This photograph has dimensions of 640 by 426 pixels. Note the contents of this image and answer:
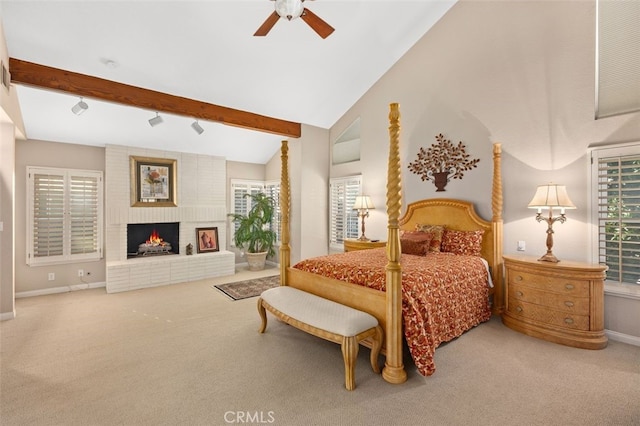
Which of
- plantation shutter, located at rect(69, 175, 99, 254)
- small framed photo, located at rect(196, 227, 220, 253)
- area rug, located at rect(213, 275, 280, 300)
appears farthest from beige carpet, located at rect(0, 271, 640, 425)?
small framed photo, located at rect(196, 227, 220, 253)

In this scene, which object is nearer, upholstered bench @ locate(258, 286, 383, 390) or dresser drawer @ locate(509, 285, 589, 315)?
upholstered bench @ locate(258, 286, 383, 390)

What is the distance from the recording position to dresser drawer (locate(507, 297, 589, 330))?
2994mm

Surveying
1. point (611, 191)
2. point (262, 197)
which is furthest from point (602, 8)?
point (262, 197)

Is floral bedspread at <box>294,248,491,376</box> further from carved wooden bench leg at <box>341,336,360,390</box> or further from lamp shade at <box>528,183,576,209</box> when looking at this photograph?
lamp shade at <box>528,183,576,209</box>

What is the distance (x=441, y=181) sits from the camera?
180 inches

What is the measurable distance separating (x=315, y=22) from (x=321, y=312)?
103 inches

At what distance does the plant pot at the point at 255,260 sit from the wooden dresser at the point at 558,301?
4821mm

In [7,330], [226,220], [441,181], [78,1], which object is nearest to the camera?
[78,1]

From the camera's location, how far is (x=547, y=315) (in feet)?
10.4

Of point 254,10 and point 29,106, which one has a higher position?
point 254,10

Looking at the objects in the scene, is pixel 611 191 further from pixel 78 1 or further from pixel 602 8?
pixel 78 1

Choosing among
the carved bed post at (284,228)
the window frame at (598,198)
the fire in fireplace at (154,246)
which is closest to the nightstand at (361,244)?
the carved bed post at (284,228)

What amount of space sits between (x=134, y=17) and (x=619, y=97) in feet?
17.0

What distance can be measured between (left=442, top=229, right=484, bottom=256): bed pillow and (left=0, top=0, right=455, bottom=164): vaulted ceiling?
309 cm
